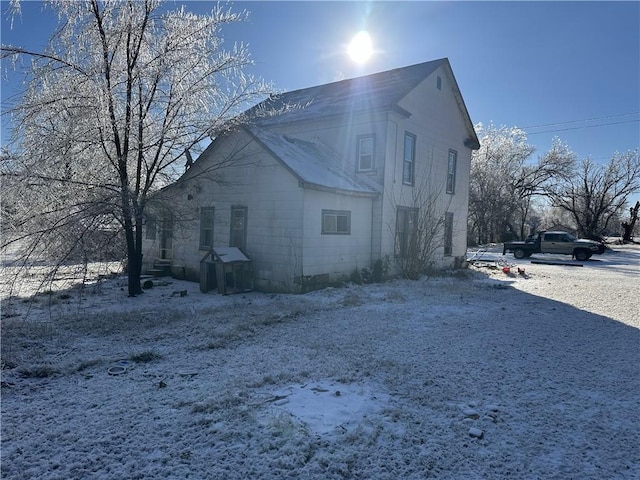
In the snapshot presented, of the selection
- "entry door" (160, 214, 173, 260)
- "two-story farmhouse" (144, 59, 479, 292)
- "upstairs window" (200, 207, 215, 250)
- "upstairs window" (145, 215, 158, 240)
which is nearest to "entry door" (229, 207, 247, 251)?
"two-story farmhouse" (144, 59, 479, 292)

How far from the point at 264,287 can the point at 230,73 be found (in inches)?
225

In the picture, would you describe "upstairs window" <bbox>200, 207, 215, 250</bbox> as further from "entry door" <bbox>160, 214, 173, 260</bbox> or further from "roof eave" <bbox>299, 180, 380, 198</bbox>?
"roof eave" <bbox>299, 180, 380, 198</bbox>

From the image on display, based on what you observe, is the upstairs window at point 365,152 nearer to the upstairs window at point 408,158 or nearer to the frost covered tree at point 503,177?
the upstairs window at point 408,158

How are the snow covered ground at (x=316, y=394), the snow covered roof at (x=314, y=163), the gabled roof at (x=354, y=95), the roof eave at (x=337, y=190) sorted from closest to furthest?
the snow covered ground at (x=316, y=394)
the roof eave at (x=337, y=190)
the snow covered roof at (x=314, y=163)
the gabled roof at (x=354, y=95)

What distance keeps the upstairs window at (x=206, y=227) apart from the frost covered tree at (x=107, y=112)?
107 inches

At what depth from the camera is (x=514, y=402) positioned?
4059 mm

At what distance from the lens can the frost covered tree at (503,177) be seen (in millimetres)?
36781

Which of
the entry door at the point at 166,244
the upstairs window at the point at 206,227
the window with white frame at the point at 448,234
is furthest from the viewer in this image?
the window with white frame at the point at 448,234

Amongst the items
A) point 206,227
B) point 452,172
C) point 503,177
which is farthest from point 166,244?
point 503,177

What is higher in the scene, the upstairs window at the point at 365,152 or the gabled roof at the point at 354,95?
the gabled roof at the point at 354,95

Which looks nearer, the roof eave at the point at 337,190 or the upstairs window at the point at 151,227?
the upstairs window at the point at 151,227

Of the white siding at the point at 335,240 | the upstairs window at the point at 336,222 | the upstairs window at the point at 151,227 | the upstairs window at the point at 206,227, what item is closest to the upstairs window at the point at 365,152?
the white siding at the point at 335,240

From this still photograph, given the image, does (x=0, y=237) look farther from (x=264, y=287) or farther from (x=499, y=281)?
(x=499, y=281)

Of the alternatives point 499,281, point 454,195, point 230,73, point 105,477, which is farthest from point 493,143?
point 105,477
